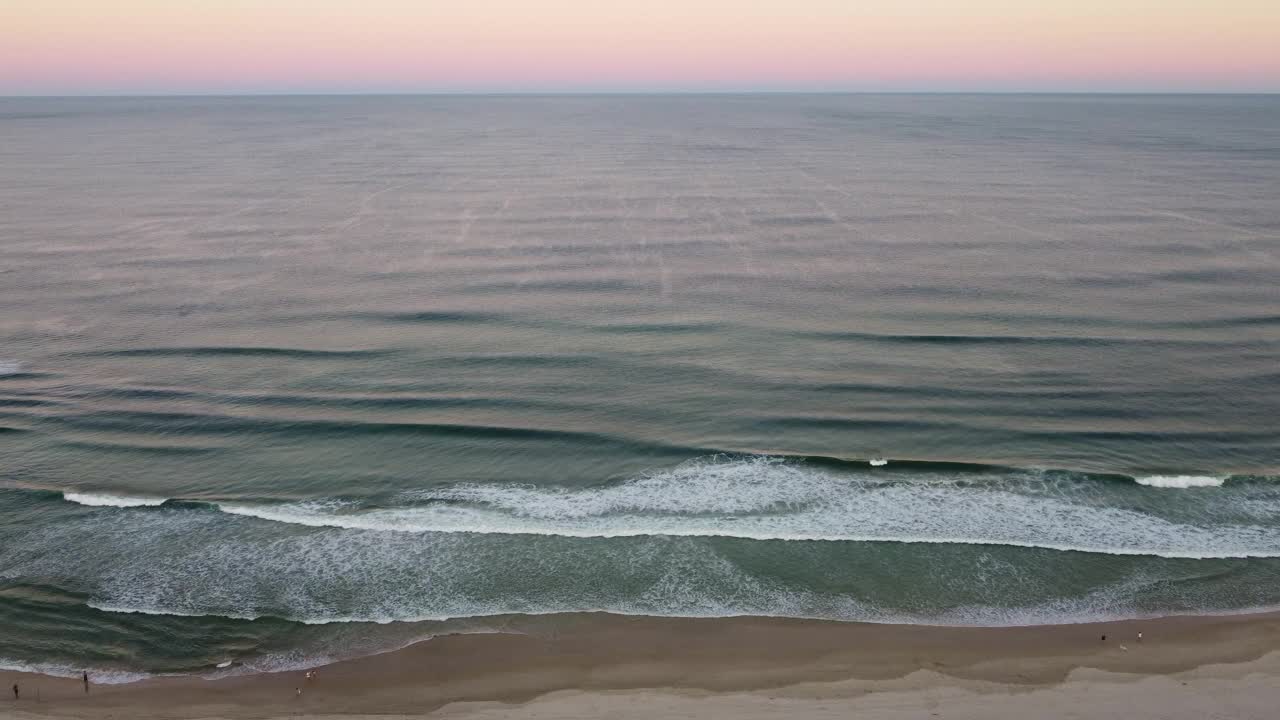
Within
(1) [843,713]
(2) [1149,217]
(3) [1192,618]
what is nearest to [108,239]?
(1) [843,713]

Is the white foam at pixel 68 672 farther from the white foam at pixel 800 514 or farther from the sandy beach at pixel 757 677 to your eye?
the white foam at pixel 800 514

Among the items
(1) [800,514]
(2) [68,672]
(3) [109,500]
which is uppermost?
(1) [800,514]

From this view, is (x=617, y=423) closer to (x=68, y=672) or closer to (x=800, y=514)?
(x=800, y=514)

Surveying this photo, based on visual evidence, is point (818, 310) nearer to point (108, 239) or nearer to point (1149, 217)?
point (1149, 217)

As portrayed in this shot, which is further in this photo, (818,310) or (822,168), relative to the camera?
(822,168)

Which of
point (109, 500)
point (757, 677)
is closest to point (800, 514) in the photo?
point (757, 677)

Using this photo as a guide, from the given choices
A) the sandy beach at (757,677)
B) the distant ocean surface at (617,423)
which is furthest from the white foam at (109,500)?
the sandy beach at (757,677)

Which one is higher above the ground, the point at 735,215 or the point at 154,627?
the point at 735,215

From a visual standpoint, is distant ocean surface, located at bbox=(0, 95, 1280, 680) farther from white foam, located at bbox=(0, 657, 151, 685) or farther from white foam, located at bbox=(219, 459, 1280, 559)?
white foam, located at bbox=(0, 657, 151, 685)
